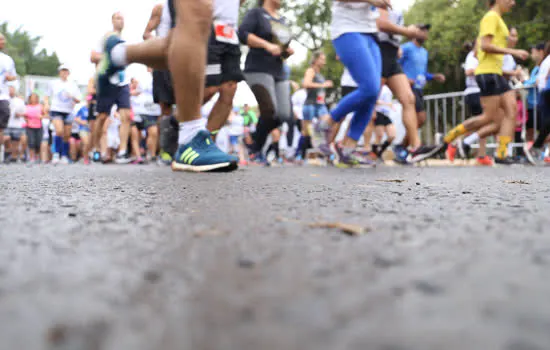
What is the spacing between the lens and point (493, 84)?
21.1ft

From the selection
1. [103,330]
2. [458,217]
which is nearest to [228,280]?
[103,330]

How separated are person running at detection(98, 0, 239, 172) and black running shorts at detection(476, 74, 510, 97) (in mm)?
4024

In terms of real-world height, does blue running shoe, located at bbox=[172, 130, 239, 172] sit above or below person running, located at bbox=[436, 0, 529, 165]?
below

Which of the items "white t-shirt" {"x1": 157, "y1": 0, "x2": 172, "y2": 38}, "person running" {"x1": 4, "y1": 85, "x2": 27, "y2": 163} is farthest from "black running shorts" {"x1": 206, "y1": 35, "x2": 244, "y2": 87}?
"person running" {"x1": 4, "y1": 85, "x2": 27, "y2": 163}

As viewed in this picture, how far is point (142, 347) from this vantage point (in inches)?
17.8

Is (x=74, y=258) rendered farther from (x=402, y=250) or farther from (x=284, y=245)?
(x=402, y=250)

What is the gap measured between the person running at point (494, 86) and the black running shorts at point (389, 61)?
3.19ft

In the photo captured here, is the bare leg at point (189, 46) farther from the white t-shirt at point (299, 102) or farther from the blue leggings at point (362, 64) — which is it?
the white t-shirt at point (299, 102)

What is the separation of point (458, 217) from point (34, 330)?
956 millimetres

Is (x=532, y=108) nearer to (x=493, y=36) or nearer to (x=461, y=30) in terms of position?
(x=493, y=36)

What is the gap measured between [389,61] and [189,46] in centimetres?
365

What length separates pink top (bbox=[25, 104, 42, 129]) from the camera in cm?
1435

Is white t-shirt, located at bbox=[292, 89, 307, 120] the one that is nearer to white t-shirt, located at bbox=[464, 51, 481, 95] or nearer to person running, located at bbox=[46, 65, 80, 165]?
person running, located at bbox=[46, 65, 80, 165]

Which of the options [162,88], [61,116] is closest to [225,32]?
[162,88]
